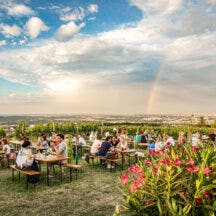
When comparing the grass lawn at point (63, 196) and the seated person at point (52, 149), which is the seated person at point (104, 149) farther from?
the seated person at point (52, 149)

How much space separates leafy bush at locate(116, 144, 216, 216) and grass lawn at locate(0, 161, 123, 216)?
2.51 m

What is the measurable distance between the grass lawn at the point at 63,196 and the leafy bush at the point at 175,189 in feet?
8.23

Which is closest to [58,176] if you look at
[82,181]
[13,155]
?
[82,181]

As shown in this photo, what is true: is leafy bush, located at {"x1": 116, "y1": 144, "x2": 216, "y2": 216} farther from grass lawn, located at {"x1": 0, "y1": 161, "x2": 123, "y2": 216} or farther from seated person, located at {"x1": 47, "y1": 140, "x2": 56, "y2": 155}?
seated person, located at {"x1": 47, "y1": 140, "x2": 56, "y2": 155}

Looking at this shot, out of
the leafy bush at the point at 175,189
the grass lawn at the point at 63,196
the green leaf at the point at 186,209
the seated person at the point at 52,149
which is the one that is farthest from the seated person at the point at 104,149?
the green leaf at the point at 186,209

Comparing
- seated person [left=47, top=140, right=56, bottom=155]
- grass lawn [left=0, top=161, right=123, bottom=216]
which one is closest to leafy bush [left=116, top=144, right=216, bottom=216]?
grass lawn [left=0, top=161, right=123, bottom=216]

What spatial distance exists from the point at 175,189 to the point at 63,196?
4.34 m

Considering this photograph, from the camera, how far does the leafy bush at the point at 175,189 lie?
3555 millimetres

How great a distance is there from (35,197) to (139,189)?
425 cm

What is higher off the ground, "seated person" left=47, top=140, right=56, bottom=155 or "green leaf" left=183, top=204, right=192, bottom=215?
"green leaf" left=183, top=204, right=192, bottom=215

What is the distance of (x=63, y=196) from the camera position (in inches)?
292

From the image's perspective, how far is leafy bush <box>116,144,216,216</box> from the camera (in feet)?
11.7

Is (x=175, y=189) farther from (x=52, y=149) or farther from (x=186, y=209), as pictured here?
(x=52, y=149)

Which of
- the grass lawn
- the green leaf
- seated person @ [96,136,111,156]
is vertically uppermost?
the green leaf
